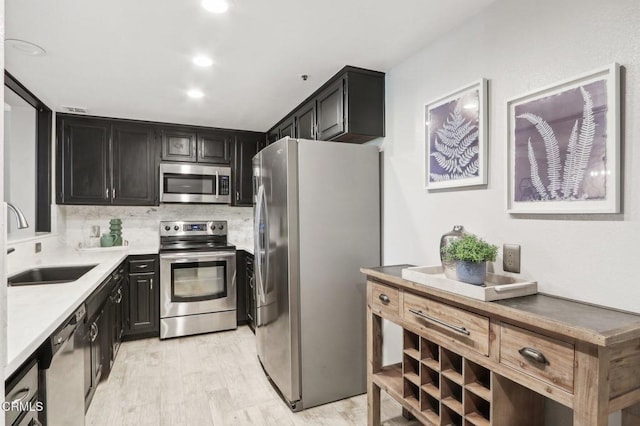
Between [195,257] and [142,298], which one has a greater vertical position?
[195,257]

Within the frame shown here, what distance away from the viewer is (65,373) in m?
1.60

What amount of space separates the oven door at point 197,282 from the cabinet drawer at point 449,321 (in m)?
2.64

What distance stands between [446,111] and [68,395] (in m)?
2.48

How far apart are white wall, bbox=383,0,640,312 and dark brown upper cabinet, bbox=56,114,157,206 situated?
2982 millimetres

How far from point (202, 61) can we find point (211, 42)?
0.30 meters

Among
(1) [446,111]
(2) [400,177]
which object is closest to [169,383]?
(2) [400,177]

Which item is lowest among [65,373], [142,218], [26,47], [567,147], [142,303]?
[142,303]

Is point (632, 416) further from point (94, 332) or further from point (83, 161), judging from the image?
point (83, 161)

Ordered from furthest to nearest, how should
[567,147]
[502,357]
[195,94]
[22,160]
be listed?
[22,160]
[195,94]
[567,147]
[502,357]

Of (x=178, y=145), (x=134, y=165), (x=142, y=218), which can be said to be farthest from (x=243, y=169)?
(x=142, y=218)

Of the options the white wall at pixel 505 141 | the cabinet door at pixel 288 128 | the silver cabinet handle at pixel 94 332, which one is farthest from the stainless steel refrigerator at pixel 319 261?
the silver cabinet handle at pixel 94 332

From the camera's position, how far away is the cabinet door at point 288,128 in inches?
138

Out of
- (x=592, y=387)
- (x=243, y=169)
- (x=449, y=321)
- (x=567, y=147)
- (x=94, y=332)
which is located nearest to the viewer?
(x=592, y=387)

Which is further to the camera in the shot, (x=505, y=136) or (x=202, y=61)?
(x=202, y=61)
